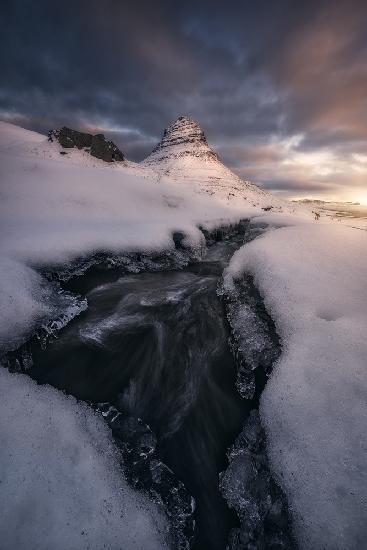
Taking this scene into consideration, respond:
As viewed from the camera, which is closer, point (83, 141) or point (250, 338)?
point (250, 338)

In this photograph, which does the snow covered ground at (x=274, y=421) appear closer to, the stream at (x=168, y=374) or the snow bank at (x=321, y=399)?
the snow bank at (x=321, y=399)

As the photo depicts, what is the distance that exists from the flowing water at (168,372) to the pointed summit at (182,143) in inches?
3678

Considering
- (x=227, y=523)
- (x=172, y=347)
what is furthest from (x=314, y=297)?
(x=227, y=523)

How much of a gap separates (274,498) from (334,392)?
167cm

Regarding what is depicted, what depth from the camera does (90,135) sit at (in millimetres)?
27406

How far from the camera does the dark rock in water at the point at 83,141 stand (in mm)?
26656

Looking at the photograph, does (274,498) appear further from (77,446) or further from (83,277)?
(83,277)

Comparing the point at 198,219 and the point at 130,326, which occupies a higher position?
the point at 198,219

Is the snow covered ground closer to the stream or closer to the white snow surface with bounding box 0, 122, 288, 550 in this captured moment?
the white snow surface with bounding box 0, 122, 288, 550

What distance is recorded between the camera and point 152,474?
4.21 meters

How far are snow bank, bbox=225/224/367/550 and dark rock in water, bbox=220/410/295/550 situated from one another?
0.28 metres

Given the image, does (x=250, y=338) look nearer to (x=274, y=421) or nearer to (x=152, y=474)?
(x=274, y=421)

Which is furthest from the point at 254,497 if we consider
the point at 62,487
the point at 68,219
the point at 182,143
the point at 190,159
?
the point at 182,143

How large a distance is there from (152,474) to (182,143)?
118893mm
